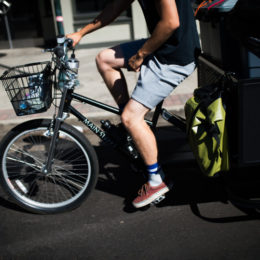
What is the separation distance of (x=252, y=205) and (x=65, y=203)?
1387mm

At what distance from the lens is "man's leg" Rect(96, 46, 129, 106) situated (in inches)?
103

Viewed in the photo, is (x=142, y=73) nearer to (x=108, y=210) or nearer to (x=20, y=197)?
(x=108, y=210)

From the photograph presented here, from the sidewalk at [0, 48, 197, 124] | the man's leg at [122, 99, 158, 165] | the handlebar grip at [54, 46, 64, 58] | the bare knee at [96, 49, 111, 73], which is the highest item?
the handlebar grip at [54, 46, 64, 58]

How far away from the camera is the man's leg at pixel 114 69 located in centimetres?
263

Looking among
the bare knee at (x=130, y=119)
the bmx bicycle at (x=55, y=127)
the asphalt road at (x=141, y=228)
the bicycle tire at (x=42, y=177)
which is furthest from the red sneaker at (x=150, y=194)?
the bare knee at (x=130, y=119)

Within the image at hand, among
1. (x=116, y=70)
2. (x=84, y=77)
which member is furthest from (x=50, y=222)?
(x=84, y=77)

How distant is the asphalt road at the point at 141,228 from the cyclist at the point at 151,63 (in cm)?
22

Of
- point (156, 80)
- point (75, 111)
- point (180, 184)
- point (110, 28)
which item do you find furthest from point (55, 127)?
point (110, 28)

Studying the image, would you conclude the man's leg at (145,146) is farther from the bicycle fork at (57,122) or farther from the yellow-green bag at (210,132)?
the bicycle fork at (57,122)

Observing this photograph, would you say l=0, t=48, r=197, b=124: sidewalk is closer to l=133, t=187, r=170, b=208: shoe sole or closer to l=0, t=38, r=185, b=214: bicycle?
l=0, t=38, r=185, b=214: bicycle

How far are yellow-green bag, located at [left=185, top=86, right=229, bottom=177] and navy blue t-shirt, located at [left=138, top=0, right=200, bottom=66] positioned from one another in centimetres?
28

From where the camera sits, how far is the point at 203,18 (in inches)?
111

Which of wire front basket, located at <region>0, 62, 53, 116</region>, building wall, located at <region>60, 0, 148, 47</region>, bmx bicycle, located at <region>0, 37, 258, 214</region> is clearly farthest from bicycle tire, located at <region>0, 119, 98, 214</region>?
building wall, located at <region>60, 0, 148, 47</region>

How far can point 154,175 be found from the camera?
264cm
